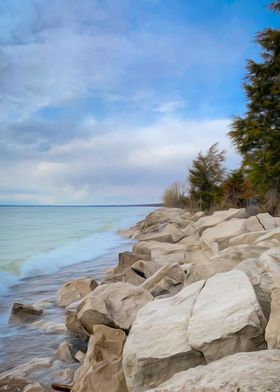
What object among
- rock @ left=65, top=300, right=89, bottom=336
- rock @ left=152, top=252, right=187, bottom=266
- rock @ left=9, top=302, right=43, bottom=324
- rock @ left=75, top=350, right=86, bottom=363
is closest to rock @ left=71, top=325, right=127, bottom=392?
rock @ left=75, top=350, right=86, bottom=363

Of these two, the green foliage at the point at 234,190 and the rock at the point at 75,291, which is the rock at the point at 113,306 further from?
the green foliage at the point at 234,190

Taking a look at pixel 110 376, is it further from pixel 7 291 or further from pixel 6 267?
pixel 6 267

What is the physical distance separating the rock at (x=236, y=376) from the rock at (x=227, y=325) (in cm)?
32

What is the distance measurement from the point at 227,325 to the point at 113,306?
1644 millimetres

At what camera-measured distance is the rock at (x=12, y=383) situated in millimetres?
3260

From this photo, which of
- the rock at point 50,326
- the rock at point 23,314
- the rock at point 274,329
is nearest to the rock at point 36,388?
the rock at point 50,326

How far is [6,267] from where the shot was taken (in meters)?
10.7

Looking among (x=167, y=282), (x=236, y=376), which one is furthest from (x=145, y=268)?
(x=236, y=376)

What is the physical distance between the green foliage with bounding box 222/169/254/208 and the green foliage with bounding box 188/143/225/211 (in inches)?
49.5

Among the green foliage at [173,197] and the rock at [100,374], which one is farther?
the green foliage at [173,197]

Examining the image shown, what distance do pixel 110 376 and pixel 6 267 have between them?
8.64 metres

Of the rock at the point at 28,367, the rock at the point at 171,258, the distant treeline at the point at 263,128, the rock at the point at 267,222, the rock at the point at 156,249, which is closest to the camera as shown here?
the rock at the point at 28,367

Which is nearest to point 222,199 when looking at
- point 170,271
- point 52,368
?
point 170,271

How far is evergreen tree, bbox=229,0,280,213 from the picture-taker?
49.9 feet
